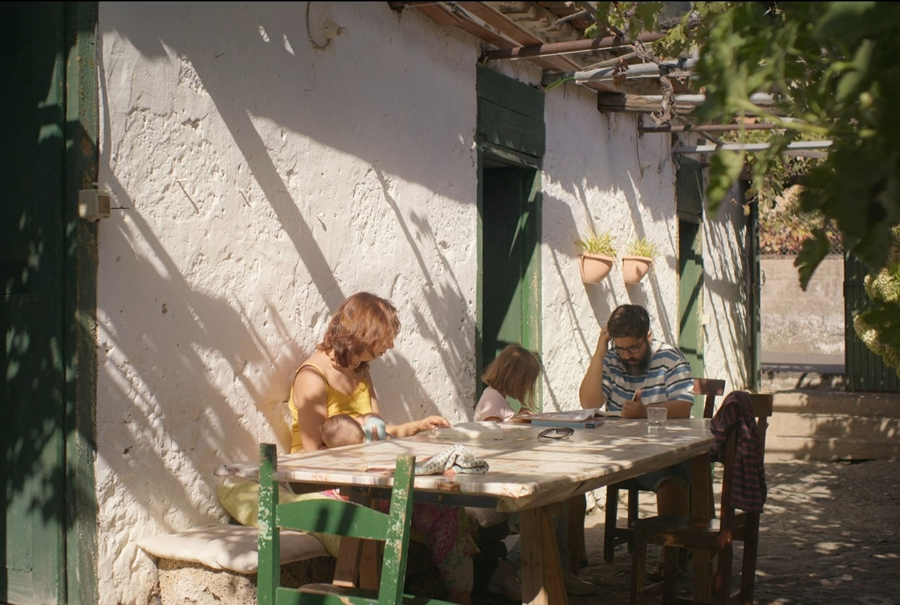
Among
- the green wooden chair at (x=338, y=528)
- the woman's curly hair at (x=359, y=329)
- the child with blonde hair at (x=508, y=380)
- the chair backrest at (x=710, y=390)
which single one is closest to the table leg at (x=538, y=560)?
the green wooden chair at (x=338, y=528)

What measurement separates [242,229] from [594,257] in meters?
3.74

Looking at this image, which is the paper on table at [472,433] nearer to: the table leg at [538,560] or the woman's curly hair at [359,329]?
the woman's curly hair at [359,329]

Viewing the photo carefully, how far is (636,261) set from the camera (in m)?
8.41

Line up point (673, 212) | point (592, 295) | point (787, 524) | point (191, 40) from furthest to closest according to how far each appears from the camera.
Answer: point (673, 212) → point (592, 295) → point (787, 524) → point (191, 40)

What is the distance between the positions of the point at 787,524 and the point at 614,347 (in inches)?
97.4

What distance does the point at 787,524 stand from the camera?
23.9 ft

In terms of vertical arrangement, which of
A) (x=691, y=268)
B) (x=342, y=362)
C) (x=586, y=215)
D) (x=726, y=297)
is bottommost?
(x=342, y=362)

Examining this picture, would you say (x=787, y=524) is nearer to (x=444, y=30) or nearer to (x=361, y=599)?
(x=444, y=30)

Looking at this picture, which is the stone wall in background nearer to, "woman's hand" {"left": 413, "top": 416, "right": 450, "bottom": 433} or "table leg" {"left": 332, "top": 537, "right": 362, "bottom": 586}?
"woman's hand" {"left": 413, "top": 416, "right": 450, "bottom": 433}

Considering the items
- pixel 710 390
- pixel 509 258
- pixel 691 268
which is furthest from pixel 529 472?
pixel 691 268

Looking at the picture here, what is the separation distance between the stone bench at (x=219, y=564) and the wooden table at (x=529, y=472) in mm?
339

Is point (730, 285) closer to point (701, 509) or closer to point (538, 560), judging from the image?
point (701, 509)

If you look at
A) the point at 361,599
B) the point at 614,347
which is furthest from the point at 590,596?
the point at 361,599

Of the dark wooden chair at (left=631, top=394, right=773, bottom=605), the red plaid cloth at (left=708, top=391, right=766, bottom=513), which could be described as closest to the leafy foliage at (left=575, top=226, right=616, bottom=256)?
the dark wooden chair at (left=631, top=394, right=773, bottom=605)
